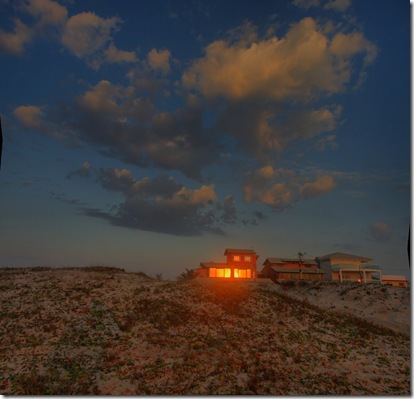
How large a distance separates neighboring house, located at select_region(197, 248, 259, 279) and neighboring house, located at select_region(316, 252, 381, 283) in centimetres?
1387

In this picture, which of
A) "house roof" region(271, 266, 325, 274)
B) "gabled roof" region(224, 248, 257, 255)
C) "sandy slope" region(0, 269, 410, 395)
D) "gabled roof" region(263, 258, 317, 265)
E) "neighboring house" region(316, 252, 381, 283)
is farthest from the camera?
"gabled roof" region(224, 248, 257, 255)

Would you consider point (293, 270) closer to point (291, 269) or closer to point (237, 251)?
point (291, 269)

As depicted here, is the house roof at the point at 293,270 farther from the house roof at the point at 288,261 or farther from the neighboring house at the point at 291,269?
the house roof at the point at 288,261

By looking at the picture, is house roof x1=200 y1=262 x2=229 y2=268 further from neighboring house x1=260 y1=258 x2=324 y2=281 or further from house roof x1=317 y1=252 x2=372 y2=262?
house roof x1=317 y1=252 x2=372 y2=262

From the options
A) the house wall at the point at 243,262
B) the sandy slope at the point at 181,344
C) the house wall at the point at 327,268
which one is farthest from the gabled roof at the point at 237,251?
the sandy slope at the point at 181,344

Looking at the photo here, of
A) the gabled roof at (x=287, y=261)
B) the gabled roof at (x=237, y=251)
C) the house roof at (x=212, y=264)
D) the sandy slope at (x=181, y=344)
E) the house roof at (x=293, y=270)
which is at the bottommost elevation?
the sandy slope at (x=181, y=344)

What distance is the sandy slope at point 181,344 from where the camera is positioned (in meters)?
12.0

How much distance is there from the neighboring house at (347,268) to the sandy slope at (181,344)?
113 ft

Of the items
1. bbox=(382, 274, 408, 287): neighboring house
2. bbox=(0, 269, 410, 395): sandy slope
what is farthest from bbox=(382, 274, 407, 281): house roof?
bbox=(0, 269, 410, 395): sandy slope

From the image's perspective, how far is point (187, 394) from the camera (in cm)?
1131

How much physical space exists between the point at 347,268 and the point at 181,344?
47263mm

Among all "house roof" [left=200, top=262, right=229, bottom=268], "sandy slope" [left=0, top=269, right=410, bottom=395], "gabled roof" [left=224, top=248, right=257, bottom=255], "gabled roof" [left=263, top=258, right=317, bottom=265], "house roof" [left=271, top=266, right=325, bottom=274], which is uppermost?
"gabled roof" [left=224, top=248, right=257, bottom=255]

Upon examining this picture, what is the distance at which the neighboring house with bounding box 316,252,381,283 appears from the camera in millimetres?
52375

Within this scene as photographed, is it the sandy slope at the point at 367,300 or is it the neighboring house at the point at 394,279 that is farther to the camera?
the neighboring house at the point at 394,279
